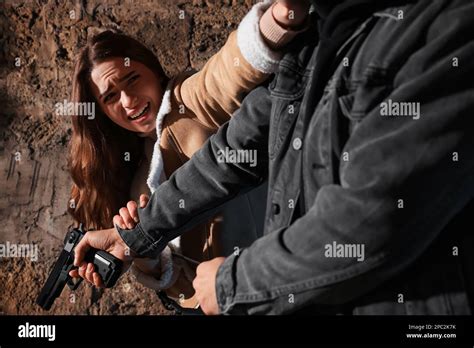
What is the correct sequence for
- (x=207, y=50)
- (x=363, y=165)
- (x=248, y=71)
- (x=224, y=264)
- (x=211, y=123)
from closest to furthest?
1. (x=363, y=165)
2. (x=224, y=264)
3. (x=248, y=71)
4. (x=211, y=123)
5. (x=207, y=50)

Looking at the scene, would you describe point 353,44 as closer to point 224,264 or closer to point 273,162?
point 273,162

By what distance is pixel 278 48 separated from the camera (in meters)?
1.01

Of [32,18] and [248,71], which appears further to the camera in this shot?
[32,18]

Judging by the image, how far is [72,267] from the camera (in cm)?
141

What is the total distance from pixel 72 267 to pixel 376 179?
2.78ft

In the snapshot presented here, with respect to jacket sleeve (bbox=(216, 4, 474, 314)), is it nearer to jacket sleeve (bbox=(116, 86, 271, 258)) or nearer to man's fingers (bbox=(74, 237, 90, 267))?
jacket sleeve (bbox=(116, 86, 271, 258))

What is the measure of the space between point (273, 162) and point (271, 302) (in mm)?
222

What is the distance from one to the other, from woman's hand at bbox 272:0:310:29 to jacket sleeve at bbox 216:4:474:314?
22 centimetres

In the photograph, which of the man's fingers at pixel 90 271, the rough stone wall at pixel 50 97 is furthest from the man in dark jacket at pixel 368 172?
the rough stone wall at pixel 50 97

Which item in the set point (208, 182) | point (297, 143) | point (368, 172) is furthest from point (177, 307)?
point (368, 172)

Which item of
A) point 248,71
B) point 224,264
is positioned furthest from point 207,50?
point 224,264

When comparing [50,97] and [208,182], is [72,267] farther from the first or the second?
[50,97]

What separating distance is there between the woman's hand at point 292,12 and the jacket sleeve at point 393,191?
22 centimetres

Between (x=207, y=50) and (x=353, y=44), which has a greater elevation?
(x=207, y=50)
